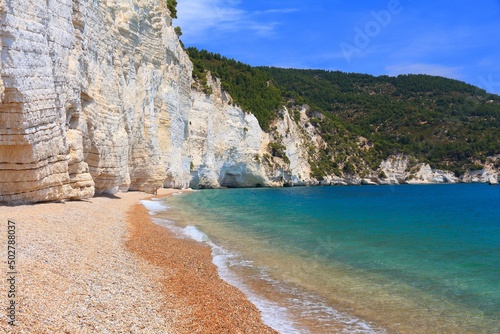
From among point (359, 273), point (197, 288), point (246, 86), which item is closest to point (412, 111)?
point (246, 86)

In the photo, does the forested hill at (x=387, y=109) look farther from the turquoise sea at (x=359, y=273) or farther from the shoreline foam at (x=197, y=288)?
the shoreline foam at (x=197, y=288)

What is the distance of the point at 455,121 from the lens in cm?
9106

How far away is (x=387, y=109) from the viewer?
9350 centimetres

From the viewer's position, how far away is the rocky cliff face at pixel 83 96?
12359mm

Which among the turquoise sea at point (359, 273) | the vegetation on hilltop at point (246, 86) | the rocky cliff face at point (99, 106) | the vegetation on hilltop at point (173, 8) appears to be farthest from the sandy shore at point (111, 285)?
the vegetation on hilltop at point (246, 86)

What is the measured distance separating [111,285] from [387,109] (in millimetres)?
94181

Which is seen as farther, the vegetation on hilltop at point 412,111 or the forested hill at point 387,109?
the vegetation on hilltop at point 412,111

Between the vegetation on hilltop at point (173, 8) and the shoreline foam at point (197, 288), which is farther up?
the vegetation on hilltop at point (173, 8)

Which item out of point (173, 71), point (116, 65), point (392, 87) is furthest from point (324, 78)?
point (116, 65)

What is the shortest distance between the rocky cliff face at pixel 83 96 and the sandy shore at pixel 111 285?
93.9 inches

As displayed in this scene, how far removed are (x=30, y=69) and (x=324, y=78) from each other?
10836 centimetres

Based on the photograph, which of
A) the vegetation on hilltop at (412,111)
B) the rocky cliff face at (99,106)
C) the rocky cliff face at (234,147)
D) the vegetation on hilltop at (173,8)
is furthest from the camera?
the vegetation on hilltop at (412,111)

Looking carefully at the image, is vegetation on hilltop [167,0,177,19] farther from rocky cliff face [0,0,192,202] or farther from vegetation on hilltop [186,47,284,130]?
vegetation on hilltop [186,47,284,130]

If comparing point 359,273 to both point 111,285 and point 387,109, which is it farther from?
point 387,109
